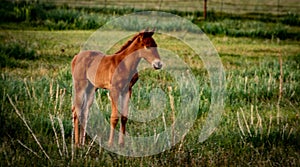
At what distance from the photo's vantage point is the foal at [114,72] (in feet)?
8.08

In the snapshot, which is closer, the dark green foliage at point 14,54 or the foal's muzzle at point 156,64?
the foal's muzzle at point 156,64

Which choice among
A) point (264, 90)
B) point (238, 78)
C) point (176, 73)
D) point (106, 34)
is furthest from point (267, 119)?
point (106, 34)

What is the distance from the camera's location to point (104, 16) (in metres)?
6.18

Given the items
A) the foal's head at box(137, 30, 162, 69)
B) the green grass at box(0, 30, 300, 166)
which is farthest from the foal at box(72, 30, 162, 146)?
the green grass at box(0, 30, 300, 166)

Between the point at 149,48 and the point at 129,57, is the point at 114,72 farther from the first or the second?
the point at 149,48

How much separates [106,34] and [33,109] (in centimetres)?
252

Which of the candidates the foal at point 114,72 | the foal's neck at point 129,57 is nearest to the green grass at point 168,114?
the foal at point 114,72

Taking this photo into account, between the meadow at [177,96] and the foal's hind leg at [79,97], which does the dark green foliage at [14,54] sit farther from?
the foal's hind leg at [79,97]

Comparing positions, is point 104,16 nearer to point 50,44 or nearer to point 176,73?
point 50,44

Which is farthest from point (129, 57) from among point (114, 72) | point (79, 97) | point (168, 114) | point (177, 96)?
point (177, 96)

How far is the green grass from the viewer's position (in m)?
2.89

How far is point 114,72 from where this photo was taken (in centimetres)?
255

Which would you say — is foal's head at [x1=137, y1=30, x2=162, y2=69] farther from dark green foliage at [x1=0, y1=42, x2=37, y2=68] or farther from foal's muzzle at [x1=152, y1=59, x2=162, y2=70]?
dark green foliage at [x1=0, y1=42, x2=37, y2=68]

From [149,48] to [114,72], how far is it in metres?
0.20
